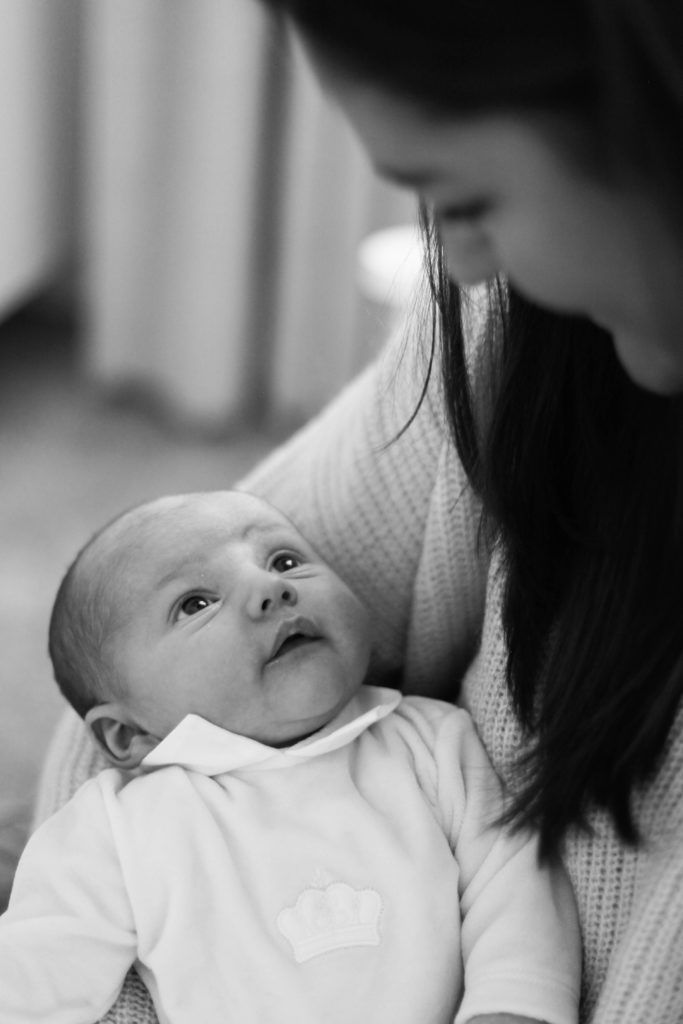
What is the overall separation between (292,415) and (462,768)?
1.73 metres

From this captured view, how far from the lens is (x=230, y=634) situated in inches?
37.0

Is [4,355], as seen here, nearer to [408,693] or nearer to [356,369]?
[356,369]

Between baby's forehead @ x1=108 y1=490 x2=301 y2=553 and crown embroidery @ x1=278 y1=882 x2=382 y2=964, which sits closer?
crown embroidery @ x1=278 y1=882 x2=382 y2=964

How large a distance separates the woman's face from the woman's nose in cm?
38

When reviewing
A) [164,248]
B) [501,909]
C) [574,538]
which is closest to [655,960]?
[501,909]

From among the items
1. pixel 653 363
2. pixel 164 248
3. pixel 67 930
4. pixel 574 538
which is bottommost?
pixel 67 930

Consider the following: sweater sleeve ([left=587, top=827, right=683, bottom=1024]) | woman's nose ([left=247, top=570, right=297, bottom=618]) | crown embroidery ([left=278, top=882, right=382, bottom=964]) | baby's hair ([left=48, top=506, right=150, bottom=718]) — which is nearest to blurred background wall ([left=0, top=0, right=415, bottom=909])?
baby's hair ([left=48, top=506, right=150, bottom=718])

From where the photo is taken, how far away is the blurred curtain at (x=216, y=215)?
233cm

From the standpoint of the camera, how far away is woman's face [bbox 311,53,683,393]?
563mm

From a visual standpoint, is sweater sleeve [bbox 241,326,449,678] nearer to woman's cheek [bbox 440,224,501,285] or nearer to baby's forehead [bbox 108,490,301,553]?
baby's forehead [bbox 108,490,301,553]

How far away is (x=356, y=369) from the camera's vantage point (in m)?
2.52

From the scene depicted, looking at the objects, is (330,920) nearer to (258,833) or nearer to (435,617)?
(258,833)

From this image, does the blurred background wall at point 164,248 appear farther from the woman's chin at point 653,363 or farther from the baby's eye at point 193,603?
the woman's chin at point 653,363

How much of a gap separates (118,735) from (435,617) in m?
0.25
